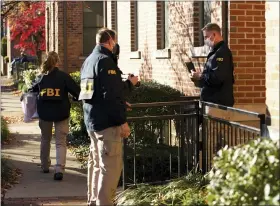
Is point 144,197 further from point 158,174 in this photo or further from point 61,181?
point 61,181

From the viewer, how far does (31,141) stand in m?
13.5

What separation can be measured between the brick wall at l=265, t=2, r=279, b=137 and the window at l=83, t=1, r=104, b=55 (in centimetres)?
1702

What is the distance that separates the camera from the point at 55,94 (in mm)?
9305

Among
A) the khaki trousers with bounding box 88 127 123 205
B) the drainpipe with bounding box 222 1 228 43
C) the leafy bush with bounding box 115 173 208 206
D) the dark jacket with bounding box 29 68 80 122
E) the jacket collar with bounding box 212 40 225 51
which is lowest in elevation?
the leafy bush with bounding box 115 173 208 206

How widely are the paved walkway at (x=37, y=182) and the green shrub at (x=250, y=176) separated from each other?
135 inches

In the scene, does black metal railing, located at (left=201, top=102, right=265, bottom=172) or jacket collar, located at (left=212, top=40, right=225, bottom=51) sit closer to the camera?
black metal railing, located at (left=201, top=102, right=265, bottom=172)

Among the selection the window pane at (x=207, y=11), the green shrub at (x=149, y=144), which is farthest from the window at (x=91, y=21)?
the window pane at (x=207, y=11)

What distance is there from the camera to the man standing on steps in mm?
7570

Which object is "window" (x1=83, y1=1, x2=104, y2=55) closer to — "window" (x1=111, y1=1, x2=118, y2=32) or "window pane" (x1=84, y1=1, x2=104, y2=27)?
"window pane" (x1=84, y1=1, x2=104, y2=27)

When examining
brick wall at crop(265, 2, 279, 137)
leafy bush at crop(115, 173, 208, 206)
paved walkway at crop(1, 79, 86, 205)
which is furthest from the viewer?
paved walkway at crop(1, 79, 86, 205)

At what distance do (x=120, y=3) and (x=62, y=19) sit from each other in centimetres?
679

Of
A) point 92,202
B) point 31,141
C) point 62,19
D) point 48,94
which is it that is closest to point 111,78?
point 92,202

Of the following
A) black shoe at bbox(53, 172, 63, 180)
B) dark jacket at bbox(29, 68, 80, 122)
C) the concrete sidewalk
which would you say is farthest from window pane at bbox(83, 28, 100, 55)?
black shoe at bbox(53, 172, 63, 180)

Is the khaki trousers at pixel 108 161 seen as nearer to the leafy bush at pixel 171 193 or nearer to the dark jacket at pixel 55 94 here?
the leafy bush at pixel 171 193
